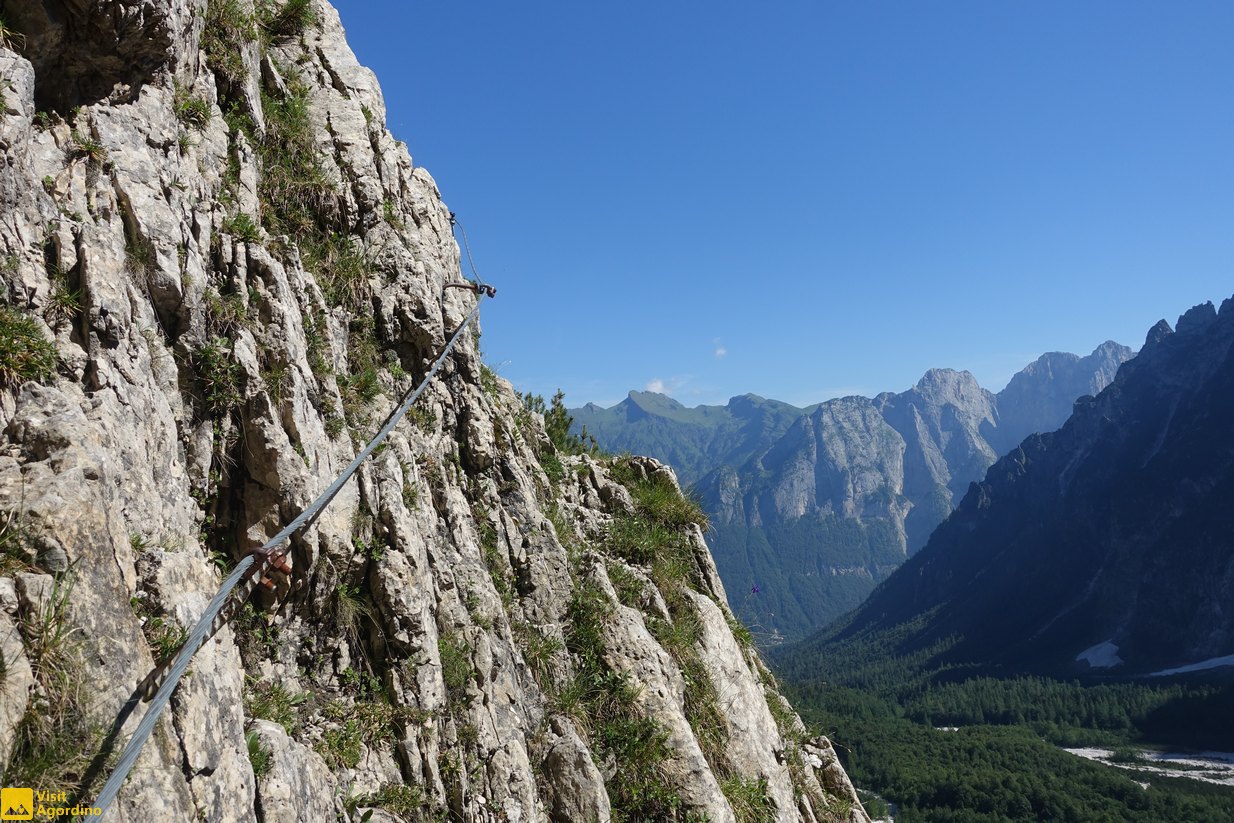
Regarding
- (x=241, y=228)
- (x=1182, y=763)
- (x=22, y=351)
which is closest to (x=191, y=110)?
(x=241, y=228)

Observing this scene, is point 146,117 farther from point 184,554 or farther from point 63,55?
point 184,554

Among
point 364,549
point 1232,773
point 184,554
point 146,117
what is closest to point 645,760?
point 364,549

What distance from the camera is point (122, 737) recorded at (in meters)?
4.10

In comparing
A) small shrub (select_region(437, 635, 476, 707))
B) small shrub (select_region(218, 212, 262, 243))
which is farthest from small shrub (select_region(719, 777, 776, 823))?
small shrub (select_region(218, 212, 262, 243))

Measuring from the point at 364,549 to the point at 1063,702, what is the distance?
754ft

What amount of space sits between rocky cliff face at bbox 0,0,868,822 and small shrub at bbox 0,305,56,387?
0.02 metres

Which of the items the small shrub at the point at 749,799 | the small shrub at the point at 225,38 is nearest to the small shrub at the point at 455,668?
the small shrub at the point at 749,799

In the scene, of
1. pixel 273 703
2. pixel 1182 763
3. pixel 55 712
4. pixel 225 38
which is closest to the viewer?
pixel 55 712

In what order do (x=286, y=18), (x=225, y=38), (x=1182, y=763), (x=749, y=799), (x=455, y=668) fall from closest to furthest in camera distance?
1. (x=455, y=668)
2. (x=225, y=38)
3. (x=749, y=799)
4. (x=286, y=18)
5. (x=1182, y=763)

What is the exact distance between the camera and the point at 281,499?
6684 millimetres

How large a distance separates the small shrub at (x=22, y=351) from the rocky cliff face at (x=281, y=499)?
0.02 meters

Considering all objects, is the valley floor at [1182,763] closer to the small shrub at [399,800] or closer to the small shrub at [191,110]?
the small shrub at [399,800]

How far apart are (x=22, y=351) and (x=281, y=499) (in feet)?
8.00

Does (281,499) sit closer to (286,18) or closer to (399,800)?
(399,800)
